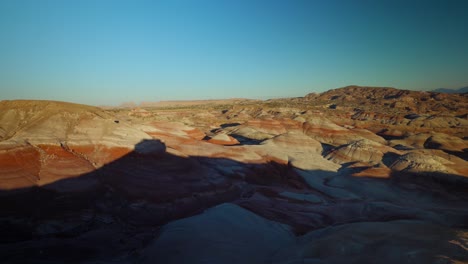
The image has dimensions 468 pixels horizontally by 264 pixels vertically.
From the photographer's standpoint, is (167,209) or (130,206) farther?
(167,209)

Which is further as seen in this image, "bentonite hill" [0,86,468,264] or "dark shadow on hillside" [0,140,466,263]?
"dark shadow on hillside" [0,140,466,263]

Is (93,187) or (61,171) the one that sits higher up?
(61,171)

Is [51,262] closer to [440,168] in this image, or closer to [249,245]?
[249,245]

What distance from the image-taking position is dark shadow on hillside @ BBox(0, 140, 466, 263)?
36.7 feet

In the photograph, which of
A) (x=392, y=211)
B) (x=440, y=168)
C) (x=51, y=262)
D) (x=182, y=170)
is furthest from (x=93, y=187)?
(x=440, y=168)

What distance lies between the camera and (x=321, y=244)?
443 inches

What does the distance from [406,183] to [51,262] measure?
35488 millimetres

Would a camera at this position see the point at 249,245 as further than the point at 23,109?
No

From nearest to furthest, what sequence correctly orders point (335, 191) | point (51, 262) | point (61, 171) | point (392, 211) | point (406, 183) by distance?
point (51, 262), point (61, 171), point (392, 211), point (335, 191), point (406, 183)

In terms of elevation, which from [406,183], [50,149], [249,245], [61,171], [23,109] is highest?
[23,109]

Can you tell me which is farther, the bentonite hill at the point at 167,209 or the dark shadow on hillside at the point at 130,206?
the dark shadow on hillside at the point at 130,206

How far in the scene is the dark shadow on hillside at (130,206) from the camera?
11180 millimetres

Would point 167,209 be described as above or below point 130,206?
below

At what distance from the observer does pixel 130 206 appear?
49.6ft
